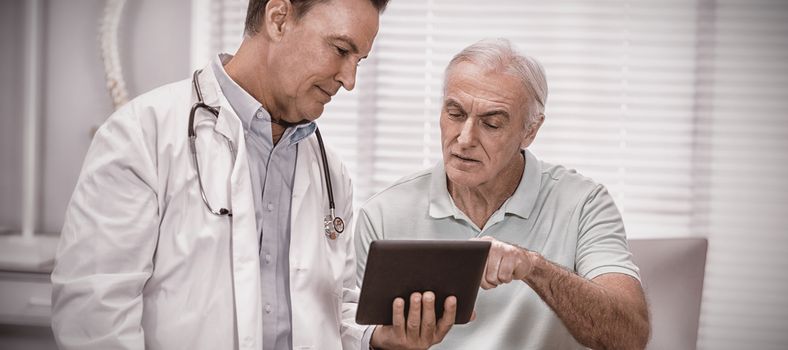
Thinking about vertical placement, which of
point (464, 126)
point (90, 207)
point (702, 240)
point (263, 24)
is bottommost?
point (702, 240)

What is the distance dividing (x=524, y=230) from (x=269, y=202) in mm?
677

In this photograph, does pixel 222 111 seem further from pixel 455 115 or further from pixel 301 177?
pixel 455 115

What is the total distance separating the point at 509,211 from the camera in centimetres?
171

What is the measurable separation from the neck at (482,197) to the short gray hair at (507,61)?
0.18 meters

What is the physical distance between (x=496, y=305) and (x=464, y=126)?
1.35 feet

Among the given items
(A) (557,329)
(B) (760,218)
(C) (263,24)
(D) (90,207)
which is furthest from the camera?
(B) (760,218)

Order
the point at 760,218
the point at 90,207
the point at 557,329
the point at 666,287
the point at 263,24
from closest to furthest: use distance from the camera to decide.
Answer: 1. the point at 90,207
2. the point at 263,24
3. the point at 557,329
4. the point at 666,287
5. the point at 760,218

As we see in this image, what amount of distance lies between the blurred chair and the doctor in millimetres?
802

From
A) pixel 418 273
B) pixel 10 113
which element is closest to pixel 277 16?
pixel 418 273

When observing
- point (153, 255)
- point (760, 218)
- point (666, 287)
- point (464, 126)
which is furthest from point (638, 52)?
point (153, 255)

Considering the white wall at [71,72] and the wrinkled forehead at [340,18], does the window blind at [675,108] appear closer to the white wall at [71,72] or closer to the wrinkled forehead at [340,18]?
the white wall at [71,72]

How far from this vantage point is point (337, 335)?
1366mm

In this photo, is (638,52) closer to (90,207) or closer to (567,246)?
(567,246)

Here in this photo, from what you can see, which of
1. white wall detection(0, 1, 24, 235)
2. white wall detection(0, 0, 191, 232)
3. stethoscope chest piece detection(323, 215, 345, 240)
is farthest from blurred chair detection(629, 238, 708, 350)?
white wall detection(0, 1, 24, 235)
